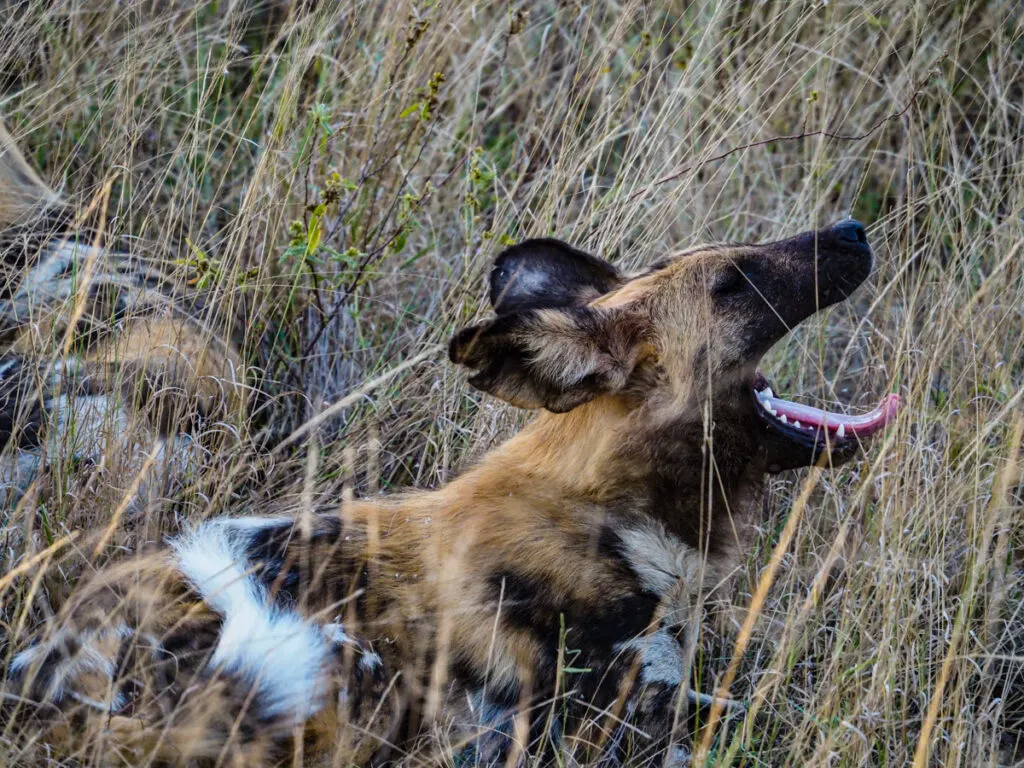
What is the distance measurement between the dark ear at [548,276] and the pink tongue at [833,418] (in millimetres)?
532

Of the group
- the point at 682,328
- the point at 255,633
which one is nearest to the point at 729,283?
the point at 682,328

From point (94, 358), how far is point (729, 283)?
1.69m

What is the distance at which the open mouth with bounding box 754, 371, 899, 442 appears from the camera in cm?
275

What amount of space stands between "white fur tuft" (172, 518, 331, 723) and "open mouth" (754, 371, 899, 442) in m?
1.15

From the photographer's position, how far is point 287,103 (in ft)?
10.9

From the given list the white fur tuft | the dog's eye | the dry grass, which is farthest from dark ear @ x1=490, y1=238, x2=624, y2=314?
the white fur tuft

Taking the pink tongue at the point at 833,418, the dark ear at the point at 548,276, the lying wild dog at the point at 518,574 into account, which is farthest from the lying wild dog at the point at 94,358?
the pink tongue at the point at 833,418

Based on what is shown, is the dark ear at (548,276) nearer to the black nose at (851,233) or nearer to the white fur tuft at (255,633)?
the black nose at (851,233)

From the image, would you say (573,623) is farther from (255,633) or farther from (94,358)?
(94,358)

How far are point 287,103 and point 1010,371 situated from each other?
2.17 meters

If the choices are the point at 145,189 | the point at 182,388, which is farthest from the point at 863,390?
the point at 145,189

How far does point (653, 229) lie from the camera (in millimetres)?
3510

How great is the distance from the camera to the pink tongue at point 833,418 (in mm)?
2794

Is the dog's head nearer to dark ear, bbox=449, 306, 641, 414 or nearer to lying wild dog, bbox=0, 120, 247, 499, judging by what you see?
dark ear, bbox=449, 306, 641, 414
